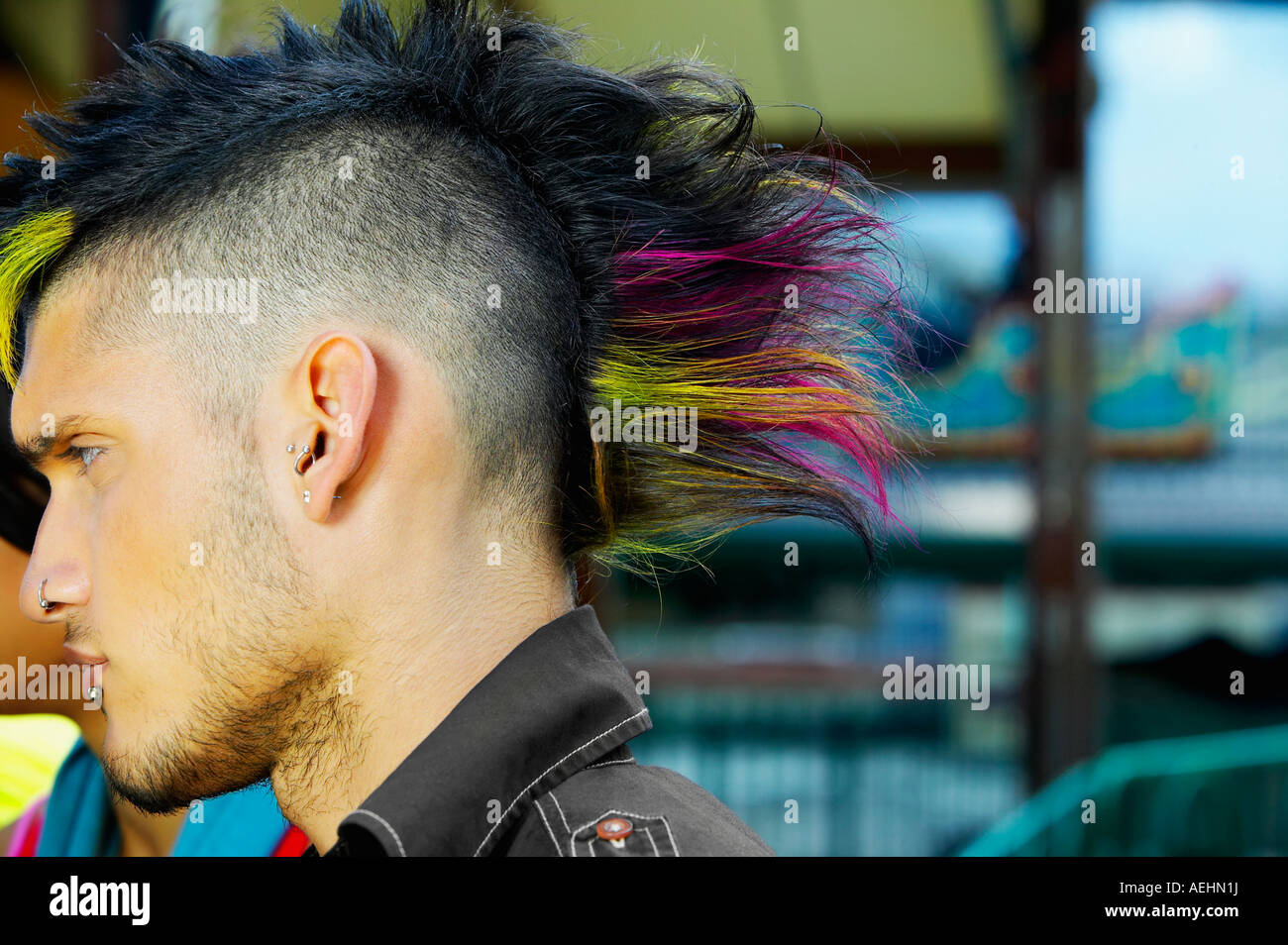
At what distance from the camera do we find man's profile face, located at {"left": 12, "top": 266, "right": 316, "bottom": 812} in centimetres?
109

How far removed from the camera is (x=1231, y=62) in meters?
3.42

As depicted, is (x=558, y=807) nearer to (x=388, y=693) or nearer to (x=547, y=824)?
(x=547, y=824)

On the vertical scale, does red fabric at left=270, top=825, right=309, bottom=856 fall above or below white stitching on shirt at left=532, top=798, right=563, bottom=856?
below

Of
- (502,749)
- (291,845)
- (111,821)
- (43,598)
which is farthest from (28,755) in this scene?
(502,749)

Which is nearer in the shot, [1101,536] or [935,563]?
[1101,536]

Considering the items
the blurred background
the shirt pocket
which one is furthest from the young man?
the blurred background

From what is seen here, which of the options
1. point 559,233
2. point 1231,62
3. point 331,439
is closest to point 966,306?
point 1231,62

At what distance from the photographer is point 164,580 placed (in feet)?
3.64

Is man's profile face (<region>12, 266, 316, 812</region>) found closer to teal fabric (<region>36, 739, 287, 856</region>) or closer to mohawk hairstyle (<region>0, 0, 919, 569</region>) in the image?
mohawk hairstyle (<region>0, 0, 919, 569</region>)

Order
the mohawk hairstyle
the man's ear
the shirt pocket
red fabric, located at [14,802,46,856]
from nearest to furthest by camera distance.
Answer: the shirt pocket
the man's ear
the mohawk hairstyle
red fabric, located at [14,802,46,856]

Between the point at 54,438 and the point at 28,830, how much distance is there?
1.22 m

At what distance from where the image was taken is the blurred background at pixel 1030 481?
341 centimetres

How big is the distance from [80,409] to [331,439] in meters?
0.28

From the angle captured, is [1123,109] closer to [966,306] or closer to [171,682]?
[966,306]
